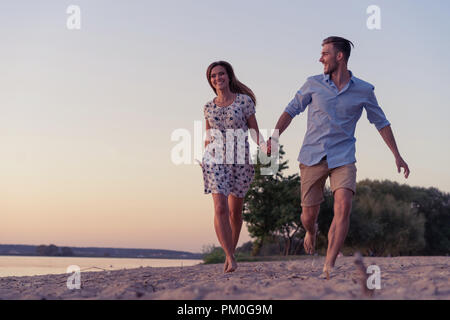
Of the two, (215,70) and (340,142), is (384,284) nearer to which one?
(340,142)

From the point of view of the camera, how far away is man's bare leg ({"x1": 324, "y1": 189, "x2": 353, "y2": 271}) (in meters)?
6.38

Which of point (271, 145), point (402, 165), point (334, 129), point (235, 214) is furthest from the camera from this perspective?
point (235, 214)

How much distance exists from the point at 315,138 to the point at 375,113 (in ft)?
2.73

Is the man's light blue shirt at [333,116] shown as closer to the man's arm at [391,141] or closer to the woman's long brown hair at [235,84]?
the man's arm at [391,141]

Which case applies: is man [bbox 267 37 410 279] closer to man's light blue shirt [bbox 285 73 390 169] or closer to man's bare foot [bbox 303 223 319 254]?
man's light blue shirt [bbox 285 73 390 169]

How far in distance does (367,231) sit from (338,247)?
33542 millimetres

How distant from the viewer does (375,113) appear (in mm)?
6918

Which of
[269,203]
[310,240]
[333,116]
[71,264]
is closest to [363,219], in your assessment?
[269,203]

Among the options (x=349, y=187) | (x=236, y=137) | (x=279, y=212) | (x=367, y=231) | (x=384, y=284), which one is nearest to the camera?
(x=384, y=284)

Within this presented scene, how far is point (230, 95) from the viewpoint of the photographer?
777 centimetres

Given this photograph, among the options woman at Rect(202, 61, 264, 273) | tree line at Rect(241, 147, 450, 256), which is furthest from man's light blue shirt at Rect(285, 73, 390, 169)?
tree line at Rect(241, 147, 450, 256)

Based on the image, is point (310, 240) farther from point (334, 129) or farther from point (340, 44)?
point (340, 44)

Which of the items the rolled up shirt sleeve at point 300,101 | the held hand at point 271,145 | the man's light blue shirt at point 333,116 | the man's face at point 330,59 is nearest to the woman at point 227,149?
the held hand at point 271,145
